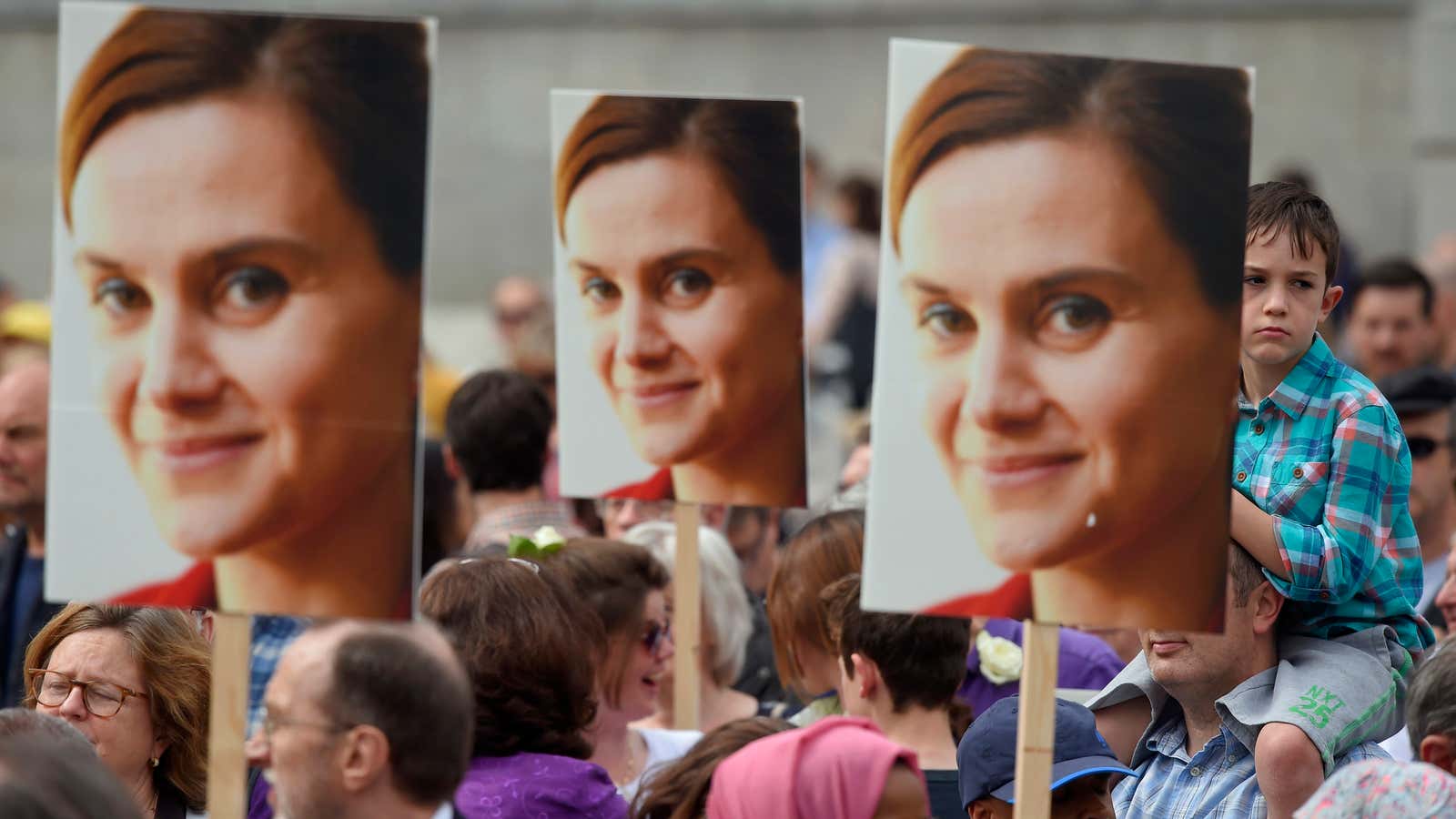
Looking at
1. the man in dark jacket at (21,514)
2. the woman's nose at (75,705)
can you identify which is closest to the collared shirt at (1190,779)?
the woman's nose at (75,705)

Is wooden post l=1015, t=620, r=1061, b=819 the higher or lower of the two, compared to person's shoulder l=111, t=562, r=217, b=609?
lower

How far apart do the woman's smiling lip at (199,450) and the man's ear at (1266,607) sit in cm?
193

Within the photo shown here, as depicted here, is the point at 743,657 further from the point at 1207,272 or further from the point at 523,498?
the point at 1207,272

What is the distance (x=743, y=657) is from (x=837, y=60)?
406 inches

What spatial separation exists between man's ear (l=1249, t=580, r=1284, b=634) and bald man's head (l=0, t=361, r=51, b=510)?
12.5 ft

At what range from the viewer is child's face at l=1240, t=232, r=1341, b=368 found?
418 centimetres

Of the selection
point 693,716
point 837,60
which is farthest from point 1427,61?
point 693,716

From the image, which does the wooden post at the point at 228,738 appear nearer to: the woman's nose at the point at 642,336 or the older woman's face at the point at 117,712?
the older woman's face at the point at 117,712

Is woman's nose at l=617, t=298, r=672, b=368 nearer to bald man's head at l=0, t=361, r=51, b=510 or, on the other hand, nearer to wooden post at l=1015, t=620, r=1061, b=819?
wooden post at l=1015, t=620, r=1061, b=819

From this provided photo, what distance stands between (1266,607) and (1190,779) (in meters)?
0.39

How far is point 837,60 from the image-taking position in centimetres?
1585

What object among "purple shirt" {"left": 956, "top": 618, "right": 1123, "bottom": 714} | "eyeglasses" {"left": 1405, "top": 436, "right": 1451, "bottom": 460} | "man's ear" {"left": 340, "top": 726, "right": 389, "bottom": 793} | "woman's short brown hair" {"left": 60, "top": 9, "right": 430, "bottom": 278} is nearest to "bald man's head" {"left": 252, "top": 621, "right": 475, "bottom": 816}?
"man's ear" {"left": 340, "top": 726, "right": 389, "bottom": 793}

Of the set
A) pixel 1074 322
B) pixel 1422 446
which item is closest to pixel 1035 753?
pixel 1074 322

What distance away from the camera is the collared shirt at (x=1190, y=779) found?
4.16m
